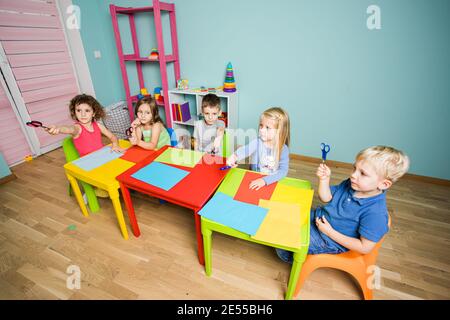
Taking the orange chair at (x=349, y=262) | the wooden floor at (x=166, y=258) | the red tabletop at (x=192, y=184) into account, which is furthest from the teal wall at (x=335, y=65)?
the orange chair at (x=349, y=262)

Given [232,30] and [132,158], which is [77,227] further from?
[232,30]

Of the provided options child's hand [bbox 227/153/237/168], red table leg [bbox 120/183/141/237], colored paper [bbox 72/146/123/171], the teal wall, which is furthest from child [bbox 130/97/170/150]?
the teal wall

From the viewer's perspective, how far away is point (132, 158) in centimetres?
156

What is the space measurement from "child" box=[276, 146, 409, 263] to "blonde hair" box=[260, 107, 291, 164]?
13.9 inches

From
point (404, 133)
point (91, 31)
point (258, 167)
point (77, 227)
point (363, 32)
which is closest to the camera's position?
point (258, 167)

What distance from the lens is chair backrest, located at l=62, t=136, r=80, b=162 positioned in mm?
1682

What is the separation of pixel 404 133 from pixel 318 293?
188 centimetres

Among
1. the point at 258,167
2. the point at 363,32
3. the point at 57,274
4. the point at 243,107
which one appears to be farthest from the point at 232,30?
the point at 57,274

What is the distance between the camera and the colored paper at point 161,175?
1241mm

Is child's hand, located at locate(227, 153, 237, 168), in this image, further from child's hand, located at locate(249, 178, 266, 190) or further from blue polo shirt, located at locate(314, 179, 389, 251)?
blue polo shirt, located at locate(314, 179, 389, 251)

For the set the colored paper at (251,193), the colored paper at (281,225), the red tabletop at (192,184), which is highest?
the red tabletop at (192,184)

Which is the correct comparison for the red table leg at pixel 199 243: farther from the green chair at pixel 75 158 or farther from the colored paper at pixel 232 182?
the green chair at pixel 75 158

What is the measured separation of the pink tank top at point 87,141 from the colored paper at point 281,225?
1498 mm

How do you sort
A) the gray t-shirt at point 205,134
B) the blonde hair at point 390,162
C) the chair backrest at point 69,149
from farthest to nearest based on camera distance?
the gray t-shirt at point 205,134
the chair backrest at point 69,149
the blonde hair at point 390,162
